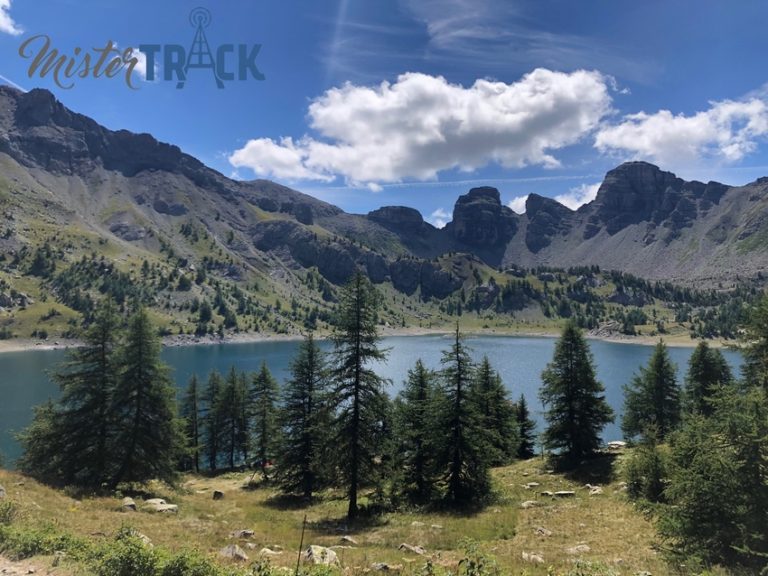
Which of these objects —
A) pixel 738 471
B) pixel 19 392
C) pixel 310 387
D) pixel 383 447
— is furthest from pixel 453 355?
pixel 19 392

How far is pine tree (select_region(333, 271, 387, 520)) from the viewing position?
97.7 feet

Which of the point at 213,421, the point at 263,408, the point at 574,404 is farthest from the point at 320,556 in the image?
the point at 213,421

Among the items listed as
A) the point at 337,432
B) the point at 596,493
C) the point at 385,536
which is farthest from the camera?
the point at 596,493

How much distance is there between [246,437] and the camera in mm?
64812

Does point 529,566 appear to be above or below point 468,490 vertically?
above

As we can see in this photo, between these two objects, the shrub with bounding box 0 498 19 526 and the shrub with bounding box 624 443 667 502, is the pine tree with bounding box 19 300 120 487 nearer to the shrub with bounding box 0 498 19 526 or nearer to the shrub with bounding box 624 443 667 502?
the shrub with bounding box 0 498 19 526

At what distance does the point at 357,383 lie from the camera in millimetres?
29781

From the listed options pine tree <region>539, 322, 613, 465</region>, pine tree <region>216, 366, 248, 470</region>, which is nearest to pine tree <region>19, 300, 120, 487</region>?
pine tree <region>216, 366, 248, 470</region>

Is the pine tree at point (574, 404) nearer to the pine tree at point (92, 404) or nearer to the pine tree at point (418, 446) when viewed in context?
the pine tree at point (418, 446)

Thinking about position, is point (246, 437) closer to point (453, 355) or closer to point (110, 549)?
point (453, 355)

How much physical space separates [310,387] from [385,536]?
17004 mm

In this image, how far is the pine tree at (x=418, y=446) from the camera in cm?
3381

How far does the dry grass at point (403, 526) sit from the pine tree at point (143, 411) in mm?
2591

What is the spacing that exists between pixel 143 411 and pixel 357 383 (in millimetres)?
15459
